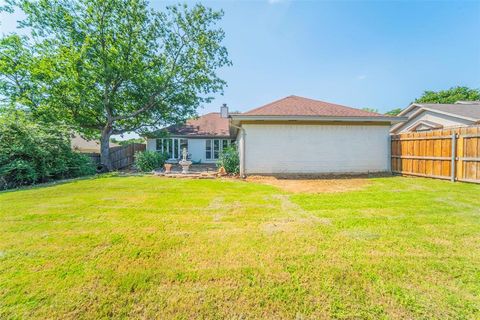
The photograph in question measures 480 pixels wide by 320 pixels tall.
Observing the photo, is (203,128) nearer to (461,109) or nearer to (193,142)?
(193,142)

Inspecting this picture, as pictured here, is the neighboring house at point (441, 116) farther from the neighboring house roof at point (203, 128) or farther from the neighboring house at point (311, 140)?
the neighboring house roof at point (203, 128)

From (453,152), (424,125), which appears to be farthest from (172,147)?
(424,125)

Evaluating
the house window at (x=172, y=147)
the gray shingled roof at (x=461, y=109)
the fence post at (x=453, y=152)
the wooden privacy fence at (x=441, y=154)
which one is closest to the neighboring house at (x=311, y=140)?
the wooden privacy fence at (x=441, y=154)

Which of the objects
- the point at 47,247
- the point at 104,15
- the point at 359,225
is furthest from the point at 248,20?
the point at 47,247

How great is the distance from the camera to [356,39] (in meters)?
11.6

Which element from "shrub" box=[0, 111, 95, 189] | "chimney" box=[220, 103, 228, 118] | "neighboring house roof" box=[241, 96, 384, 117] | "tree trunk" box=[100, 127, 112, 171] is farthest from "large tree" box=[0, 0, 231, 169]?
"neighboring house roof" box=[241, 96, 384, 117]

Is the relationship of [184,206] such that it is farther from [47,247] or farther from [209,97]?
[209,97]

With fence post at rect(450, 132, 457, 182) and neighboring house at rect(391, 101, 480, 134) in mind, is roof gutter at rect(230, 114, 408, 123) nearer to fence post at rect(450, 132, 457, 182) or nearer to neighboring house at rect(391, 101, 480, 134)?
fence post at rect(450, 132, 457, 182)

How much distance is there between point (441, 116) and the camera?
13.6m

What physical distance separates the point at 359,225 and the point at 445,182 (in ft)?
22.6

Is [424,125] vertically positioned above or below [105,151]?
above

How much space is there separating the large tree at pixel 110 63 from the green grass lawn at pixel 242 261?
11.1 meters

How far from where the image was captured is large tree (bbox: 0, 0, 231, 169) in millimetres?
12453

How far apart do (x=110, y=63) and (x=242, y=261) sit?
51.6 ft
